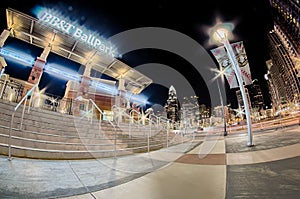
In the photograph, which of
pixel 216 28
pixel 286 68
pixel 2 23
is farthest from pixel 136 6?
pixel 286 68

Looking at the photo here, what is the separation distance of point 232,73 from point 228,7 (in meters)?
3.99

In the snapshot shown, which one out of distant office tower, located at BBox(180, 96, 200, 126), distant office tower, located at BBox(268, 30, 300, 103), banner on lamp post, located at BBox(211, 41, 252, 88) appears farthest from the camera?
distant office tower, located at BBox(180, 96, 200, 126)

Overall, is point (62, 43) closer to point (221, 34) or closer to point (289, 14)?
point (221, 34)

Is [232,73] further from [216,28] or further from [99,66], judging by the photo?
[99,66]

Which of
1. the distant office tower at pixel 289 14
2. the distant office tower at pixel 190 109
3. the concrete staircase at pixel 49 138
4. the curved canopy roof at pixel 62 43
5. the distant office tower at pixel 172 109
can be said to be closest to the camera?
the concrete staircase at pixel 49 138

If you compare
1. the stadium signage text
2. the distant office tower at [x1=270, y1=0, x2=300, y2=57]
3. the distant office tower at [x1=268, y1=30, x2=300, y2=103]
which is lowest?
the stadium signage text

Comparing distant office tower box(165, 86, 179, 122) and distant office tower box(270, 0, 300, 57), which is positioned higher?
distant office tower box(270, 0, 300, 57)

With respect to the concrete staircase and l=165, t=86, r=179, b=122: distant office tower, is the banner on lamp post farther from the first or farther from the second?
l=165, t=86, r=179, b=122: distant office tower

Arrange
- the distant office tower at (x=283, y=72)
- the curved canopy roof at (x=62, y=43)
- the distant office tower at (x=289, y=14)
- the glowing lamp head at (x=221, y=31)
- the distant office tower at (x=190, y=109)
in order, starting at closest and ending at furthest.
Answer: the glowing lamp head at (x=221, y=31)
the distant office tower at (x=289, y=14)
the curved canopy roof at (x=62, y=43)
the distant office tower at (x=283, y=72)
the distant office tower at (x=190, y=109)

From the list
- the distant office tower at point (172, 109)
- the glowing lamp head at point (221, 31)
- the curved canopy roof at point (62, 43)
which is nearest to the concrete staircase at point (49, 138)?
the glowing lamp head at point (221, 31)

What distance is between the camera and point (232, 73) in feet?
20.2

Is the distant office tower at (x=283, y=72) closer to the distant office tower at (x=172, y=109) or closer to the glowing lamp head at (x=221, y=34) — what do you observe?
the distant office tower at (x=172, y=109)

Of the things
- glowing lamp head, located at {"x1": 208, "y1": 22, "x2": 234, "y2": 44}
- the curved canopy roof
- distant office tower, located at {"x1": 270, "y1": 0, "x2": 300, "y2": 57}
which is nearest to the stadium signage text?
the curved canopy roof

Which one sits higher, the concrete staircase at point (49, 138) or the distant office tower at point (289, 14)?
the distant office tower at point (289, 14)
